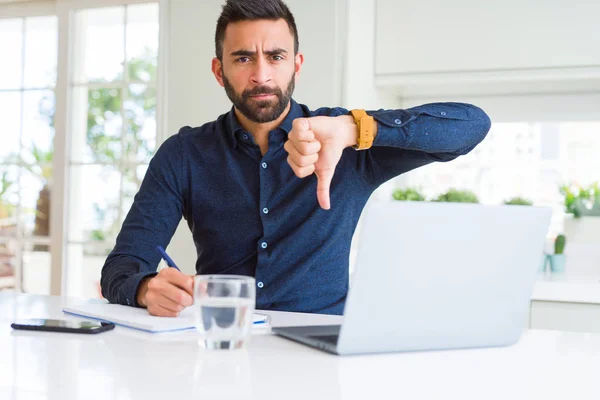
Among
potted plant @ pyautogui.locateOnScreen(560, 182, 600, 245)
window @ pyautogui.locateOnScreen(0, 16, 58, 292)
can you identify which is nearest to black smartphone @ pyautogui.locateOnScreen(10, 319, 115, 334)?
potted plant @ pyautogui.locateOnScreen(560, 182, 600, 245)

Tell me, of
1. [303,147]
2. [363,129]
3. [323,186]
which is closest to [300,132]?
[303,147]

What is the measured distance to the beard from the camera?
1.90m

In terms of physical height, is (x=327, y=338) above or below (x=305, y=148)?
below

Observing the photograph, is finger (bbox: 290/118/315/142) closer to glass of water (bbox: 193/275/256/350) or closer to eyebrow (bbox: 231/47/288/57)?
glass of water (bbox: 193/275/256/350)

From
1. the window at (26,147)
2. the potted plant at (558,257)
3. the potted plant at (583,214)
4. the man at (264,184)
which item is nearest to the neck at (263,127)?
the man at (264,184)

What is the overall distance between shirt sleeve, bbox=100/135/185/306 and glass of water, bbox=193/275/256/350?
20.1 inches

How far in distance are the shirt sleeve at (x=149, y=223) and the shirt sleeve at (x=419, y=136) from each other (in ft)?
1.63

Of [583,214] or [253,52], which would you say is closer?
[253,52]

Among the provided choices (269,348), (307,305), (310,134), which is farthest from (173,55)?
(269,348)

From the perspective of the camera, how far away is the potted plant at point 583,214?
10.6 feet

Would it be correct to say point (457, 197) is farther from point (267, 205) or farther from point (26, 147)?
point (26, 147)

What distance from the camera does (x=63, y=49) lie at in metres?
3.89

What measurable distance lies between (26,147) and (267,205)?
2721mm

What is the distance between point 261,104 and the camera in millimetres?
1902
